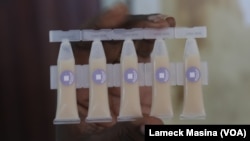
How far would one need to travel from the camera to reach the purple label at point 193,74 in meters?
0.98

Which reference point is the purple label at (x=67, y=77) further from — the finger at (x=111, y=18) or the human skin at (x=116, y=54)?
the finger at (x=111, y=18)

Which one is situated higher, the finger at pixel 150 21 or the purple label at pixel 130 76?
the finger at pixel 150 21

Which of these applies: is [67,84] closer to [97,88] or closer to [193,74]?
[97,88]

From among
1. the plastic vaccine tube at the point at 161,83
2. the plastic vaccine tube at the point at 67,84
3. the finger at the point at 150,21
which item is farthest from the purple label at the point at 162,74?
the plastic vaccine tube at the point at 67,84

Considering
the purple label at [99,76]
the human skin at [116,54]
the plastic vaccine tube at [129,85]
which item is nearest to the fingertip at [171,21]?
the human skin at [116,54]

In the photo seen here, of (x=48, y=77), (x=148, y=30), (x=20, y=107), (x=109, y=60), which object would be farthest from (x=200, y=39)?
(x=20, y=107)

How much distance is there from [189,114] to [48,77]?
0.41m

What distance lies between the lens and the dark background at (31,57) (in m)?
0.99

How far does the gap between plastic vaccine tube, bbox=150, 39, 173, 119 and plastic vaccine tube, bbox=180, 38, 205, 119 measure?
5 centimetres

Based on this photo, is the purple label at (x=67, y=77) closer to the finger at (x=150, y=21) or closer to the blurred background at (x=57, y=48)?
the blurred background at (x=57, y=48)

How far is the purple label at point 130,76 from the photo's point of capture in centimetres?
98

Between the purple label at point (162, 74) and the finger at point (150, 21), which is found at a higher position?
the finger at point (150, 21)

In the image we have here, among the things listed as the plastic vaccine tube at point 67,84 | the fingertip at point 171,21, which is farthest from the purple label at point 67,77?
the fingertip at point 171,21

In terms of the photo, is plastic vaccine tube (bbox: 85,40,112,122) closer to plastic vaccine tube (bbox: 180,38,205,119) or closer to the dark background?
the dark background
